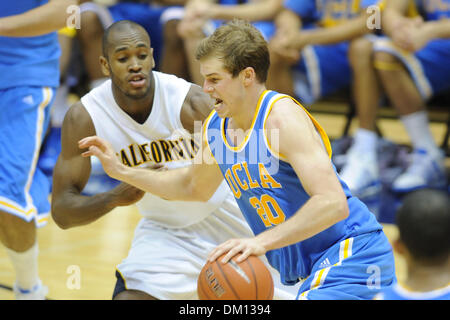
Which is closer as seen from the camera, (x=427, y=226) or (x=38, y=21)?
(x=427, y=226)

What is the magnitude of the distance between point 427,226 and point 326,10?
4867 millimetres

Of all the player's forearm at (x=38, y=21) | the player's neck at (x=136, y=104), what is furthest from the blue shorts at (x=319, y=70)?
the player's neck at (x=136, y=104)

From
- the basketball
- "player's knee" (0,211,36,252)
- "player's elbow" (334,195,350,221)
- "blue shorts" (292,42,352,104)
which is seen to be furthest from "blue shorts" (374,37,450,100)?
the basketball

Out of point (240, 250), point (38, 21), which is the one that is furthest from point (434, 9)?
point (240, 250)

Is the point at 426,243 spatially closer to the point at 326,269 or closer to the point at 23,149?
the point at 326,269

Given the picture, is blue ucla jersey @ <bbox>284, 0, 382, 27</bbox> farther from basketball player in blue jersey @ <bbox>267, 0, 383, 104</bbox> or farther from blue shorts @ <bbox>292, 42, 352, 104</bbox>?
blue shorts @ <bbox>292, 42, 352, 104</bbox>

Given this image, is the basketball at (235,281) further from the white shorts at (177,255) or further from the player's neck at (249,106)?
the white shorts at (177,255)

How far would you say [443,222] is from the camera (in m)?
2.08

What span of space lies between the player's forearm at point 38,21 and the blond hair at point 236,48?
58.2 inches

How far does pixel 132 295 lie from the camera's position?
3369mm

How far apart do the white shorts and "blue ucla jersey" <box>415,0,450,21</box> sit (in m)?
3.50

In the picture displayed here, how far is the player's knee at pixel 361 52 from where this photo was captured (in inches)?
246

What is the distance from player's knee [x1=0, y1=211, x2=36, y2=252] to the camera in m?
3.96

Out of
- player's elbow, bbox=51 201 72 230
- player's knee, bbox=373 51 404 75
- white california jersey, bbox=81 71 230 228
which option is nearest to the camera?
player's elbow, bbox=51 201 72 230
